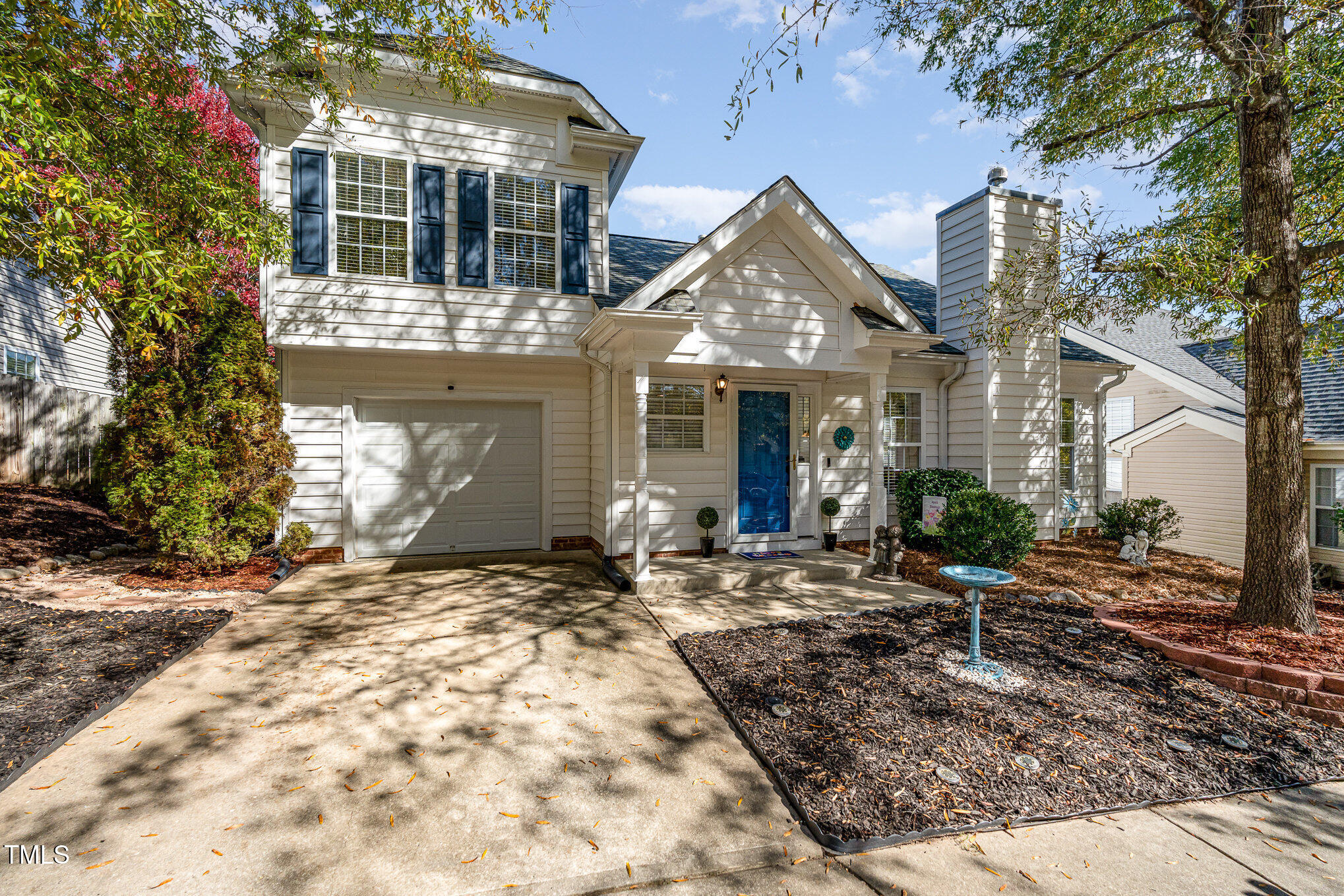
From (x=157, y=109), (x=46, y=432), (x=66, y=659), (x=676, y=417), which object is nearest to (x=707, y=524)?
(x=676, y=417)

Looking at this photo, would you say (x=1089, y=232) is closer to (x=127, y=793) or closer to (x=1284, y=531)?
(x=1284, y=531)

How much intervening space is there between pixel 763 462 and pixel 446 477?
14.4 ft

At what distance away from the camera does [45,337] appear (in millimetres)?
12094

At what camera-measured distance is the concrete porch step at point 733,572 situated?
6.30 m

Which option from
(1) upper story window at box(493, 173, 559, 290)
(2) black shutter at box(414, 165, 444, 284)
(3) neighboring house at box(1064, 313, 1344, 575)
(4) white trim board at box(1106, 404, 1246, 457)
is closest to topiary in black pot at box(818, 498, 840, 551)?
(1) upper story window at box(493, 173, 559, 290)

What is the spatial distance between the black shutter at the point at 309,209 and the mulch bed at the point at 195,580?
11.4 feet

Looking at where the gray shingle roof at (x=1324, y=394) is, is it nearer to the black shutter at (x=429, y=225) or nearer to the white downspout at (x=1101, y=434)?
the white downspout at (x=1101, y=434)

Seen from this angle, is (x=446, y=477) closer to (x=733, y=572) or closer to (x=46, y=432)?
(x=733, y=572)

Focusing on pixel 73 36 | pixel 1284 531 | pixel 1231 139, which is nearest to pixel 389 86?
pixel 73 36

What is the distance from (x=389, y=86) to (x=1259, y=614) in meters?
10.3

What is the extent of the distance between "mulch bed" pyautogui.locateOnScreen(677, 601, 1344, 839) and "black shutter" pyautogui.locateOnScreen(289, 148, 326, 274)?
5.96 metres

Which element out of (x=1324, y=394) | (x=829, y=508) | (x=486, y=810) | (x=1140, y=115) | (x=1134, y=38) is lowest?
(x=486, y=810)

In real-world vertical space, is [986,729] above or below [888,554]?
below

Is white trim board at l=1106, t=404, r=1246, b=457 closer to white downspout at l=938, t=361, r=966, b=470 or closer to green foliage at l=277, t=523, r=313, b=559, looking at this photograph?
white downspout at l=938, t=361, r=966, b=470
